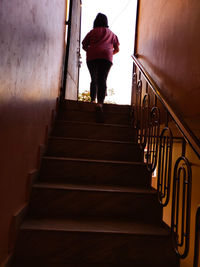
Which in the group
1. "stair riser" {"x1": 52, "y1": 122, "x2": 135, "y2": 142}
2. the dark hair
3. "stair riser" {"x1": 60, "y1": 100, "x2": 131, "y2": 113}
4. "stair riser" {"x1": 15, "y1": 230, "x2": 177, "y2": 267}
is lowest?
"stair riser" {"x1": 15, "y1": 230, "x2": 177, "y2": 267}

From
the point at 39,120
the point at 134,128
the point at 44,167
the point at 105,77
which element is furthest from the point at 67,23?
the point at 44,167

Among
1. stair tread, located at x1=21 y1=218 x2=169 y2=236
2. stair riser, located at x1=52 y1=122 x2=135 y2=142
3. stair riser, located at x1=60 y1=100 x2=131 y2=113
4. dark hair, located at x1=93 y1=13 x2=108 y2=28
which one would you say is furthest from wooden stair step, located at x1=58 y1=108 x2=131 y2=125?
stair tread, located at x1=21 y1=218 x2=169 y2=236

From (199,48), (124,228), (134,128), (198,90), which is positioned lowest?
(124,228)

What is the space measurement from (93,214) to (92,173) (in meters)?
0.44

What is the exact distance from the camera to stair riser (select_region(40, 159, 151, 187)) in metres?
2.24

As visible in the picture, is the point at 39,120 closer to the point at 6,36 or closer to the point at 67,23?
the point at 6,36

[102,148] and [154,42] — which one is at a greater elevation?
[154,42]

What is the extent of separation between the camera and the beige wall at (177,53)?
188 cm

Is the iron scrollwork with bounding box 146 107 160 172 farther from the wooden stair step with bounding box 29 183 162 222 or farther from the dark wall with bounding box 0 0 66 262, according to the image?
the dark wall with bounding box 0 0 66 262

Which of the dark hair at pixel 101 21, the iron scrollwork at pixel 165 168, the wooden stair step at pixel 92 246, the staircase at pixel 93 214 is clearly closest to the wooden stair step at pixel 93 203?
the staircase at pixel 93 214

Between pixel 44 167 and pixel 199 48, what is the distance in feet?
5.37

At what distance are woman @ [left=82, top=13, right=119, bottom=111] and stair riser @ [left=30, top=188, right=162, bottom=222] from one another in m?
1.74

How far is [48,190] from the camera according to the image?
6.26ft

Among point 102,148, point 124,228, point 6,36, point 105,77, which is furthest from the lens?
point 105,77
